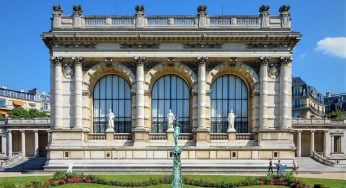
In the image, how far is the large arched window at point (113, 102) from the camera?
179 ft

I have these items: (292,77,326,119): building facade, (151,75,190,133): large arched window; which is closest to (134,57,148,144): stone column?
(151,75,190,133): large arched window

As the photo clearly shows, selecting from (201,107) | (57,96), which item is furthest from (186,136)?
(57,96)

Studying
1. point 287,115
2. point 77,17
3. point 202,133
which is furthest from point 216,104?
point 77,17

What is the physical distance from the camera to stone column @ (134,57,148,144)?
51812 millimetres

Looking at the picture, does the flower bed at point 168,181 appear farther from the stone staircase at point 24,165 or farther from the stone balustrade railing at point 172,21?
the stone balustrade railing at point 172,21

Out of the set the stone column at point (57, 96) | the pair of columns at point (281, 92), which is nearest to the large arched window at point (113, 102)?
the stone column at point (57, 96)

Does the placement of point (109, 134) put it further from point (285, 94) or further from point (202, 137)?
point (285, 94)

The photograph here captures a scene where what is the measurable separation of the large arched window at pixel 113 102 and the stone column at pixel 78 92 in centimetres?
273

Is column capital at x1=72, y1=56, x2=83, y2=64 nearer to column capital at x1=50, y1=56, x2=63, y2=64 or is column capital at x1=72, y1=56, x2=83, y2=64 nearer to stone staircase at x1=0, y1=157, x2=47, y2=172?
column capital at x1=50, y1=56, x2=63, y2=64

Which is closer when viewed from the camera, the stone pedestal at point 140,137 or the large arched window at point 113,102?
the stone pedestal at point 140,137

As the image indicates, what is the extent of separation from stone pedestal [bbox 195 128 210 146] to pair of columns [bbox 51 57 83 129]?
12.7 metres

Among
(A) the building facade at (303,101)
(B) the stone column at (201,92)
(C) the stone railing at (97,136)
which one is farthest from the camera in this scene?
(A) the building facade at (303,101)

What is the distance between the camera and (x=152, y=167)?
5025cm

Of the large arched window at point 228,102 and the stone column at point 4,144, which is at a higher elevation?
the large arched window at point 228,102
